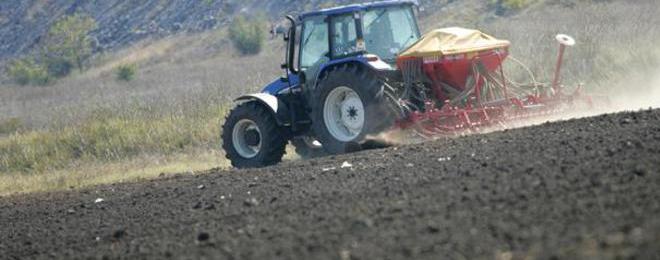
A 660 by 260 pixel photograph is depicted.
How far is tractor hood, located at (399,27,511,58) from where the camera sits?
13.1 meters

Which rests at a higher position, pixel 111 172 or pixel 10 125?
pixel 111 172

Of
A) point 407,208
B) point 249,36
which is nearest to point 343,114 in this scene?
point 407,208

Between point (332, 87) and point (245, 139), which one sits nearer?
point (332, 87)

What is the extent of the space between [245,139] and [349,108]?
1755 millimetres

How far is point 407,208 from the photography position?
774 cm

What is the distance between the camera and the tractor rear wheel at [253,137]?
14258 millimetres

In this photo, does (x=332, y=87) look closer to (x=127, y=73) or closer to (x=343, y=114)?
(x=343, y=114)

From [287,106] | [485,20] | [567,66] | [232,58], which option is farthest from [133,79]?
[287,106]

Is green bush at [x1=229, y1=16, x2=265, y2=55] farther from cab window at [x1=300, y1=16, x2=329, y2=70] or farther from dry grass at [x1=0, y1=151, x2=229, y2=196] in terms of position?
cab window at [x1=300, y1=16, x2=329, y2=70]

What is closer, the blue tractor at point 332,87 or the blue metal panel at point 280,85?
the blue tractor at point 332,87

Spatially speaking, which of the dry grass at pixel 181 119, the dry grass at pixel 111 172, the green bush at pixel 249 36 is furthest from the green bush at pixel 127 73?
the dry grass at pixel 111 172

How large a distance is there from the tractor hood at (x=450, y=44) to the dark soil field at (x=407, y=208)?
1433 mm

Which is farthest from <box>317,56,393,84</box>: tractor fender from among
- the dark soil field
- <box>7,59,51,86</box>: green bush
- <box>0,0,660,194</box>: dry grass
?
<box>7,59,51,86</box>: green bush

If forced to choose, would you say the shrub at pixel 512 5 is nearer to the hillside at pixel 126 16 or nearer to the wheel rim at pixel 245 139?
the hillside at pixel 126 16
